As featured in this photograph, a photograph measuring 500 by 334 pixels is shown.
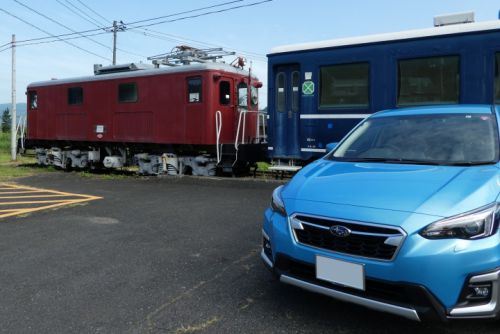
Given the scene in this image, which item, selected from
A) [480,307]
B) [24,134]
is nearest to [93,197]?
[480,307]

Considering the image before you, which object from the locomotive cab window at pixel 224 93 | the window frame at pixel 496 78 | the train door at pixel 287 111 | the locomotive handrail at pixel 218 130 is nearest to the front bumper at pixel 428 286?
the window frame at pixel 496 78

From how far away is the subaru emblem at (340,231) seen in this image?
9.82 feet

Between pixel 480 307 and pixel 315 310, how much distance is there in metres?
1.26

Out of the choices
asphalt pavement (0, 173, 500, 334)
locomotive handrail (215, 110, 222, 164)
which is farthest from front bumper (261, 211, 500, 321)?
locomotive handrail (215, 110, 222, 164)

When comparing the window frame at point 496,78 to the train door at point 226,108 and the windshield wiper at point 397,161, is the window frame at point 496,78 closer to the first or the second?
the windshield wiper at point 397,161

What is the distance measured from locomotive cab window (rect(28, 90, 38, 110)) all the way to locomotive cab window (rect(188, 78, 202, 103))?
25.4ft

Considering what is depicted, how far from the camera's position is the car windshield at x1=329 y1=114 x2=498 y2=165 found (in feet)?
12.7

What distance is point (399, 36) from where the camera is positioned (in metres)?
8.56

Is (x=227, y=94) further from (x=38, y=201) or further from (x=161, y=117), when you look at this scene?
(x=38, y=201)

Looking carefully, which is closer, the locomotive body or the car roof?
the car roof

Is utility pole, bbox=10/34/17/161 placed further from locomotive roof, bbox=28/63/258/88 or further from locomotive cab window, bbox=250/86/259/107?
locomotive cab window, bbox=250/86/259/107

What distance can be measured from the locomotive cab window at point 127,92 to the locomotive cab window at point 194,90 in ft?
6.92

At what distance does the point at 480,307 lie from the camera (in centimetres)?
274

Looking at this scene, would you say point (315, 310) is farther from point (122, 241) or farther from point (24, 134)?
point (24, 134)
